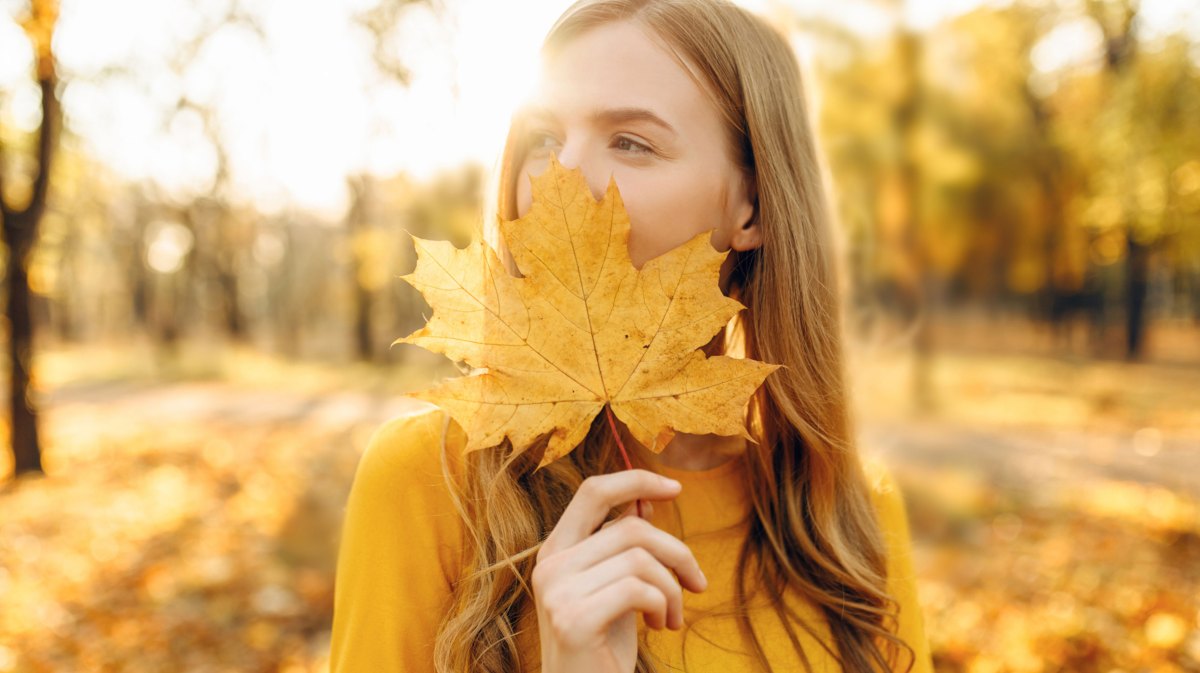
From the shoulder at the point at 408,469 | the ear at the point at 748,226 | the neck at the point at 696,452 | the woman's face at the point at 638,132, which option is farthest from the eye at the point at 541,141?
the neck at the point at 696,452

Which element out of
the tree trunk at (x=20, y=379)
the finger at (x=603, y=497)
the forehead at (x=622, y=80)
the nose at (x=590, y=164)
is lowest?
the tree trunk at (x=20, y=379)

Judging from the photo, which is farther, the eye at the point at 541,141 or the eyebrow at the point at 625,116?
the eye at the point at 541,141

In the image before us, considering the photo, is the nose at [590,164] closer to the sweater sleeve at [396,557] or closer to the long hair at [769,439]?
the long hair at [769,439]

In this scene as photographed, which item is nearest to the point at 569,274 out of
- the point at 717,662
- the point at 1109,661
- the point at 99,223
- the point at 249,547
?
the point at 717,662

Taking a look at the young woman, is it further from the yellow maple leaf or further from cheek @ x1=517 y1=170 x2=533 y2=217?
the yellow maple leaf

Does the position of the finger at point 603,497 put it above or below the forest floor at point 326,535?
above

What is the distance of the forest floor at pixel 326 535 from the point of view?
16.1ft

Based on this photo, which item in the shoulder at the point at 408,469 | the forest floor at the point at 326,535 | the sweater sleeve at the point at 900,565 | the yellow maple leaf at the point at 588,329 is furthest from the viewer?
the forest floor at the point at 326,535

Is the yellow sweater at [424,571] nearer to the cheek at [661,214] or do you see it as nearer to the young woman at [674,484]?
the young woman at [674,484]

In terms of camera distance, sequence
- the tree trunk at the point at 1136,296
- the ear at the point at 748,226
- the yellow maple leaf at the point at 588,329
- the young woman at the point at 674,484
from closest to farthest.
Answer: the yellow maple leaf at the point at 588,329 < the young woman at the point at 674,484 < the ear at the point at 748,226 < the tree trunk at the point at 1136,296

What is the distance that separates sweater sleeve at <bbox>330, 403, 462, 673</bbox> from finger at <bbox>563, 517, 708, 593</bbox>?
489 mm

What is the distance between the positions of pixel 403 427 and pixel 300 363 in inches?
1074

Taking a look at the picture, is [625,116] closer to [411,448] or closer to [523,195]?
[523,195]

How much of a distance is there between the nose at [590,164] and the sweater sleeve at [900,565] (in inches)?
44.3
